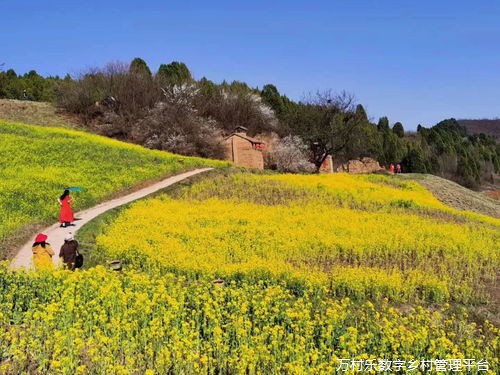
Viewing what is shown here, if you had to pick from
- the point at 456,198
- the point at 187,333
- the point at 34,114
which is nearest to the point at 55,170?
the point at 187,333

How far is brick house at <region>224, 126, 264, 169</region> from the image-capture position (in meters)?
49.4

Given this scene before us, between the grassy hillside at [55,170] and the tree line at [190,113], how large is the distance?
11.2 metres

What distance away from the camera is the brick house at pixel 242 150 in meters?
49.4

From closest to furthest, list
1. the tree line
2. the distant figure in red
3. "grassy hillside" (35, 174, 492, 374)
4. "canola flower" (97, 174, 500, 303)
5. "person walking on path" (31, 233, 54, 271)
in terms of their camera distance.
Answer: "grassy hillside" (35, 174, 492, 374) → "canola flower" (97, 174, 500, 303) → "person walking on path" (31, 233, 54, 271) → the distant figure in red → the tree line

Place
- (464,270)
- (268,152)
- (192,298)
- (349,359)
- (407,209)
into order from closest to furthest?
(349,359)
(192,298)
(464,270)
(407,209)
(268,152)

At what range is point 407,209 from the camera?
2445 centimetres

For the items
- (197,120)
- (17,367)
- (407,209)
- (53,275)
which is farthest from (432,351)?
A: (197,120)

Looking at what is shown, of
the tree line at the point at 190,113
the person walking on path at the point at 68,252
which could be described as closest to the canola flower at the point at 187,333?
the person walking on path at the point at 68,252

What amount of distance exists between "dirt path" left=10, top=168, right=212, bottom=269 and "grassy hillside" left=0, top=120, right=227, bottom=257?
623mm

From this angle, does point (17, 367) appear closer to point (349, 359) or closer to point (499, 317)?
point (349, 359)

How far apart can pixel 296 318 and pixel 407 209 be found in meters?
16.3

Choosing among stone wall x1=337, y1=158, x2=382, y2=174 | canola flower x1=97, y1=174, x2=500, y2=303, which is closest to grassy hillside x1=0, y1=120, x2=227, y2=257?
canola flower x1=97, y1=174, x2=500, y2=303

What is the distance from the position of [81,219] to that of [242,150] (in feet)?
97.8

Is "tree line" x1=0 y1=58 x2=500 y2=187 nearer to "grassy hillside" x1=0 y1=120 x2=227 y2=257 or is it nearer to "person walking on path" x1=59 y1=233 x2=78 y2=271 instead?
"grassy hillside" x1=0 y1=120 x2=227 y2=257
